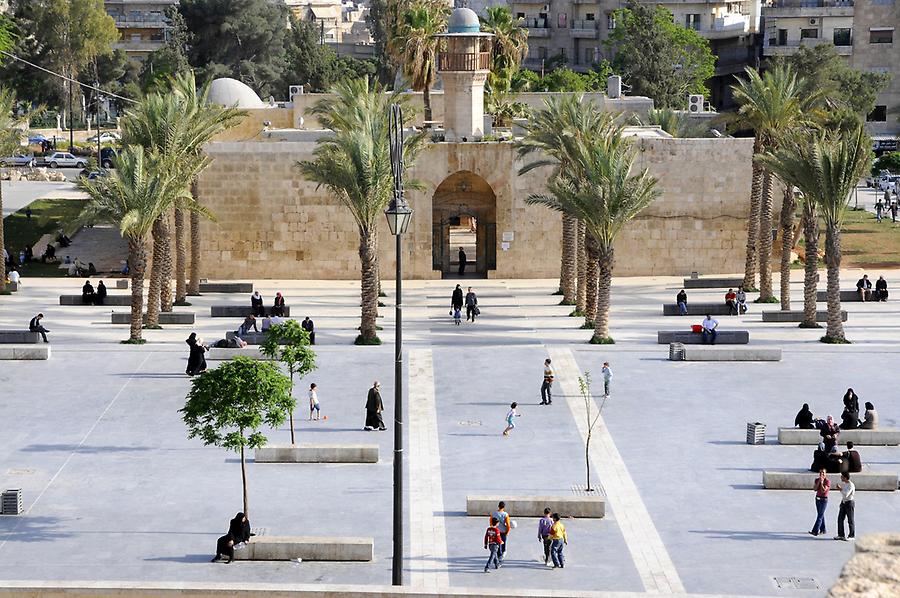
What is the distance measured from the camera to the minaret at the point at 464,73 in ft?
162

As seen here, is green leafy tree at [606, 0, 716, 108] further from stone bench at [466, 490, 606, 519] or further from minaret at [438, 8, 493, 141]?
stone bench at [466, 490, 606, 519]

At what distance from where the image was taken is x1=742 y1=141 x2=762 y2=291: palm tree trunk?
45.3 m

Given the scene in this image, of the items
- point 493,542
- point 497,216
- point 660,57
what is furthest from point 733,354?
point 660,57

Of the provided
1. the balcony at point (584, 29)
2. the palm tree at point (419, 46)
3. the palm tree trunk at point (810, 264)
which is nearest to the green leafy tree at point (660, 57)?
the balcony at point (584, 29)

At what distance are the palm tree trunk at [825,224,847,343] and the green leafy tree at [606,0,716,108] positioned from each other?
49951mm

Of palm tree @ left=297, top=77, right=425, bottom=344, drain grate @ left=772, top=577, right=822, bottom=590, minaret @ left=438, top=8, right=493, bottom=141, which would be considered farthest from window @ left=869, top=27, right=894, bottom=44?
drain grate @ left=772, top=577, right=822, bottom=590

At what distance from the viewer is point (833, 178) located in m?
37.0

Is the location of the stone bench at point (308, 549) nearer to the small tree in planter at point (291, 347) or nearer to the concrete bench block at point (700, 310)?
the small tree in planter at point (291, 347)

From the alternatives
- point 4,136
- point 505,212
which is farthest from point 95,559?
point 505,212

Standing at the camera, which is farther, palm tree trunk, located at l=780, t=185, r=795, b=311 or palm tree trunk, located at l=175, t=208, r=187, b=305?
palm tree trunk, located at l=175, t=208, r=187, b=305

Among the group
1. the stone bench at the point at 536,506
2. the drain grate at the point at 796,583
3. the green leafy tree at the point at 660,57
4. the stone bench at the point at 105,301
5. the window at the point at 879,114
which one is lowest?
the drain grate at the point at 796,583

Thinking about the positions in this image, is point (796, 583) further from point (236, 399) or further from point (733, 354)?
point (733, 354)

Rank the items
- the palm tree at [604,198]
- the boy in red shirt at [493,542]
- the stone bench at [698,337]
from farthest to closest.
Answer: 1. the palm tree at [604,198]
2. the stone bench at [698,337]
3. the boy in red shirt at [493,542]

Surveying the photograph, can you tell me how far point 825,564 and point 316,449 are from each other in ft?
28.3
